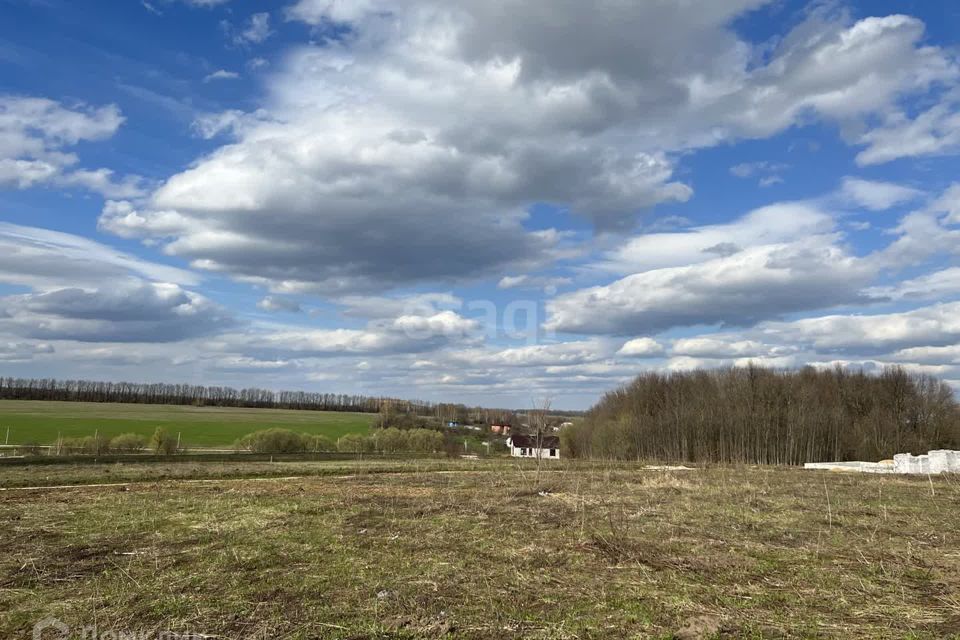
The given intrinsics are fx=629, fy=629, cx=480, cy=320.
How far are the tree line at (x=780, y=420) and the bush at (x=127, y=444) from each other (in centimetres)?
4160

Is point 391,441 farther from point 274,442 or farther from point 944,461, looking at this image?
point 944,461

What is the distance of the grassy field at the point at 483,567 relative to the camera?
696 centimetres

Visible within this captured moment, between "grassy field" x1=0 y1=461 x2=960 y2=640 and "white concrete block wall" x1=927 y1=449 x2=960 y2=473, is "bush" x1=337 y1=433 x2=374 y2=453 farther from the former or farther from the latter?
"white concrete block wall" x1=927 y1=449 x2=960 y2=473

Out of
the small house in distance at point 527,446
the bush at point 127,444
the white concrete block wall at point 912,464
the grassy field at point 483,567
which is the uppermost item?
the grassy field at point 483,567

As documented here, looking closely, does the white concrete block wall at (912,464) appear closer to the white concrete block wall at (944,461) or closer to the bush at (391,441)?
the white concrete block wall at (944,461)

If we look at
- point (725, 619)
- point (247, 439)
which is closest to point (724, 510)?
point (725, 619)

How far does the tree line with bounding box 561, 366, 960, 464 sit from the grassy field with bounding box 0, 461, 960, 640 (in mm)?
44639

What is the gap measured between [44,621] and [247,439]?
183ft

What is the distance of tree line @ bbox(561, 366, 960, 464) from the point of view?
60875 mm

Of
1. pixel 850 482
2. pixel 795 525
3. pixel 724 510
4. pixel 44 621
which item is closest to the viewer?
pixel 44 621

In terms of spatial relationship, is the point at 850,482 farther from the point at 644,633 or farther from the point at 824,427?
the point at 824,427

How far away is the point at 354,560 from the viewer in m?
9.92

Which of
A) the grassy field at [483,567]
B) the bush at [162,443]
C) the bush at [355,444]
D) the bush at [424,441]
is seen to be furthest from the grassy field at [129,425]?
the grassy field at [483,567]

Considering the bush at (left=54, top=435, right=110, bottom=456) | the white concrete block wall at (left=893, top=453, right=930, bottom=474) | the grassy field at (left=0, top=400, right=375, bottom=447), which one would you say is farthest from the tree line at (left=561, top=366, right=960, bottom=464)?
the bush at (left=54, top=435, right=110, bottom=456)
